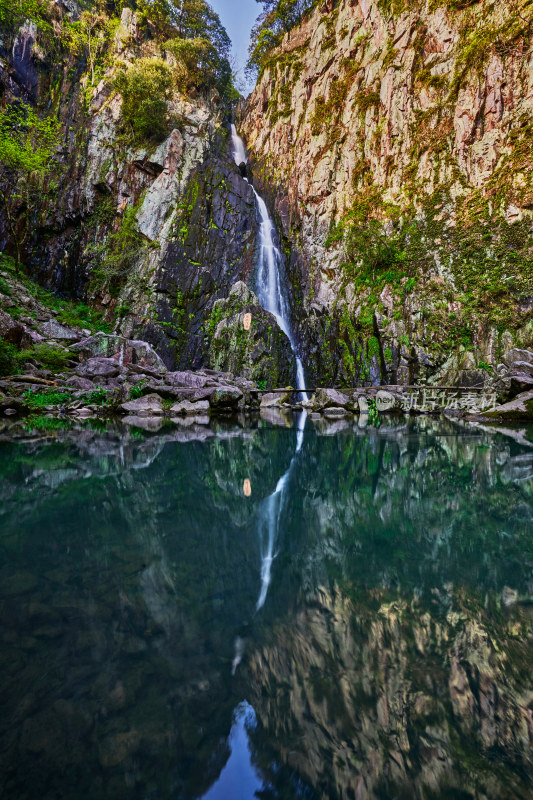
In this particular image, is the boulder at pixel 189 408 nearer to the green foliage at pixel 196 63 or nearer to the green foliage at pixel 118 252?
the green foliage at pixel 118 252

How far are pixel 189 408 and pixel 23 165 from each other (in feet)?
55.7

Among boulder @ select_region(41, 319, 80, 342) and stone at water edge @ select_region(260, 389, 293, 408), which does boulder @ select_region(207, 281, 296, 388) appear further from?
boulder @ select_region(41, 319, 80, 342)

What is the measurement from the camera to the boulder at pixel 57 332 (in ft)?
51.6

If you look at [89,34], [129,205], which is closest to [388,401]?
[129,205]

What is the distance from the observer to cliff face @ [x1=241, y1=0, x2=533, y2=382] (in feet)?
51.3

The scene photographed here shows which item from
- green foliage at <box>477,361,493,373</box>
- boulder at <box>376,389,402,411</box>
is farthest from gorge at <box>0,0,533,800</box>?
boulder at <box>376,389,402,411</box>

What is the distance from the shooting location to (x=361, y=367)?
18.0 metres

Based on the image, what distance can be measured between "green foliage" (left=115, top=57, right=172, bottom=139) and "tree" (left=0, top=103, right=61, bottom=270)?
178 inches

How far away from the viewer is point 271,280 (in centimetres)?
2273

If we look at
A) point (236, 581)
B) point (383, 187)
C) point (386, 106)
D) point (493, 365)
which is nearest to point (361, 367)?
point (493, 365)

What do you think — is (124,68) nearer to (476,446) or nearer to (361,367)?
(361,367)

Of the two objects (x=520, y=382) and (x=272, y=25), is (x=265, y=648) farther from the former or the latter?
(x=272, y=25)

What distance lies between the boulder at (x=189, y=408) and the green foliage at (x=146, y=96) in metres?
20.0

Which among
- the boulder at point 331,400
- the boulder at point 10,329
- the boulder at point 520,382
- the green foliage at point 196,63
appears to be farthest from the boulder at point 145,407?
the green foliage at point 196,63
